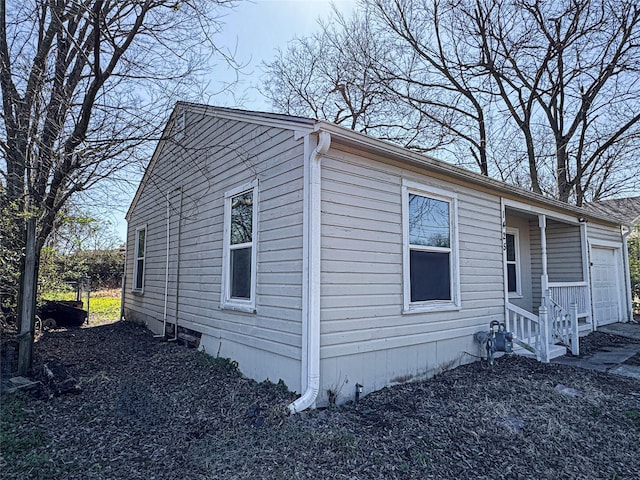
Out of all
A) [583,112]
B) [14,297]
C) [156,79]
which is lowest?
[14,297]

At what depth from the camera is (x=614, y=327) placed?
1003 centimetres

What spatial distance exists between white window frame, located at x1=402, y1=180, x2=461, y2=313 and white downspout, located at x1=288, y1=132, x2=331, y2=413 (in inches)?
56.5

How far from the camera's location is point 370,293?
457 cm

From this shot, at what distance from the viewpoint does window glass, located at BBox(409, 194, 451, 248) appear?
17.3 ft

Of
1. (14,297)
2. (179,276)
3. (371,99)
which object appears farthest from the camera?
(371,99)

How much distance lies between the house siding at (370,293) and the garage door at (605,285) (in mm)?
6383

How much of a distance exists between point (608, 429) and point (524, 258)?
6701 millimetres

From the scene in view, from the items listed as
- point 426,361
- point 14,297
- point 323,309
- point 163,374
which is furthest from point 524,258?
point 14,297

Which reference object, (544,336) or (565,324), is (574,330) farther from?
(544,336)

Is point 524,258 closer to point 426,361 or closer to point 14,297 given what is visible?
point 426,361

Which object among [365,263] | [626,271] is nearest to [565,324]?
[365,263]

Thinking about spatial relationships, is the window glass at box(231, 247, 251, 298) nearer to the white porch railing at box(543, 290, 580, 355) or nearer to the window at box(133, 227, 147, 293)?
the white porch railing at box(543, 290, 580, 355)

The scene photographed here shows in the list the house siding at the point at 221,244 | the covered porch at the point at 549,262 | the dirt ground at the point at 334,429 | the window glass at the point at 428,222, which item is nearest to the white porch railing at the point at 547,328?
the covered porch at the point at 549,262

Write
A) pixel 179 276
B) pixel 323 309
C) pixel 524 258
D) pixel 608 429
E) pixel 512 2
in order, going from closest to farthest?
pixel 608 429
pixel 323 309
pixel 179 276
pixel 524 258
pixel 512 2
